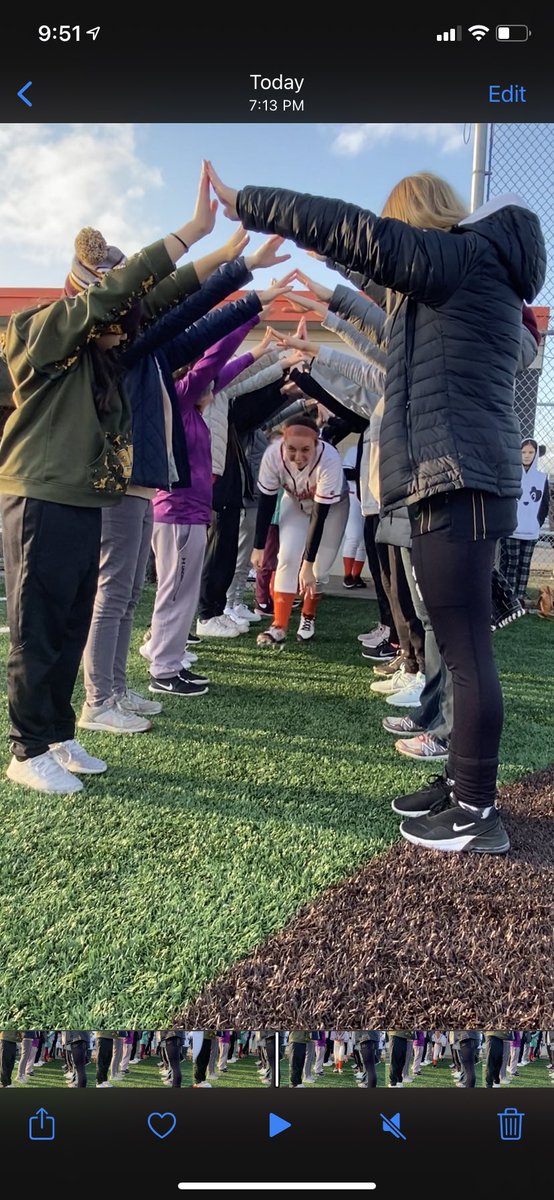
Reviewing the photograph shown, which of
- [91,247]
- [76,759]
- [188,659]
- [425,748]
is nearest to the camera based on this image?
[91,247]

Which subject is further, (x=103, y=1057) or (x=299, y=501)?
(x=299, y=501)

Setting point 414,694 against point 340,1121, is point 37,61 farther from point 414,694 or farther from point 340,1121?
point 414,694

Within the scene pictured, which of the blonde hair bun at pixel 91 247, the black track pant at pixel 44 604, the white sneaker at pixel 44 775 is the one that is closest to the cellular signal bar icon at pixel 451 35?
the blonde hair bun at pixel 91 247

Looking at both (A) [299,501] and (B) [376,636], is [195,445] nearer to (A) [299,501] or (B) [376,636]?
(A) [299,501]

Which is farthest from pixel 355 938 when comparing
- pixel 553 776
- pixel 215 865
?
pixel 553 776

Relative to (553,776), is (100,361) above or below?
above

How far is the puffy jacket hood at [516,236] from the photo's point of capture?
1.39 meters

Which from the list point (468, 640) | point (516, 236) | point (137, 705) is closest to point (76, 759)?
point (137, 705)

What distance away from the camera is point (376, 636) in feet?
14.3

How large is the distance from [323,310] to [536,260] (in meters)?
0.97

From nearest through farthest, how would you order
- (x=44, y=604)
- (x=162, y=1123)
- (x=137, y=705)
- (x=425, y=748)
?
(x=162, y=1123), (x=44, y=604), (x=425, y=748), (x=137, y=705)

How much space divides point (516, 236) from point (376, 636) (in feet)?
10.2

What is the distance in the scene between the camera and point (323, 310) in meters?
2.26

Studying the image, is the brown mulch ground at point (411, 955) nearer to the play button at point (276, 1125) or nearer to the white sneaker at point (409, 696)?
the play button at point (276, 1125)
